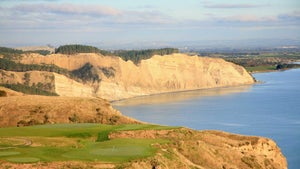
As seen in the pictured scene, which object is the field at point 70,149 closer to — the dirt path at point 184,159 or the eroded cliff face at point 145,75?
the dirt path at point 184,159

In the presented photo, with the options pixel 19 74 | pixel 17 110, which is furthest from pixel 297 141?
pixel 19 74

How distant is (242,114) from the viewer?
5866 centimetres

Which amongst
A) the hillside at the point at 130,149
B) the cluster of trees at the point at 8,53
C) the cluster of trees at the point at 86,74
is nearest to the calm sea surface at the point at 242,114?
the hillside at the point at 130,149

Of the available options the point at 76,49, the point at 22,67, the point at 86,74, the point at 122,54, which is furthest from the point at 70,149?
the point at 122,54

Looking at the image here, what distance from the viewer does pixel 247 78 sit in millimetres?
114125

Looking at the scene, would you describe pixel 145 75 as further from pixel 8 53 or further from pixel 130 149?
pixel 130 149

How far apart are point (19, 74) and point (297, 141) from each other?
49130 mm

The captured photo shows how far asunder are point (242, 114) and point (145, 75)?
138 ft

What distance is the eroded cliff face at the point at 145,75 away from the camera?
8850cm

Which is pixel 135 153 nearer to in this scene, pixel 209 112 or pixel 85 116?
pixel 85 116

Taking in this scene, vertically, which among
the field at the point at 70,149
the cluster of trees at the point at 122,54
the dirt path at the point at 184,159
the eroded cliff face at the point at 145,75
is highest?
the field at the point at 70,149

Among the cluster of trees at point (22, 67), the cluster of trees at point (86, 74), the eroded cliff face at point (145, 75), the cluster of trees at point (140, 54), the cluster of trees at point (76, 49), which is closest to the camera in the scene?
the cluster of trees at point (22, 67)

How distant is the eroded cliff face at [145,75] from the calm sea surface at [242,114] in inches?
440

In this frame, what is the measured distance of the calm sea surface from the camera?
43.7 meters
